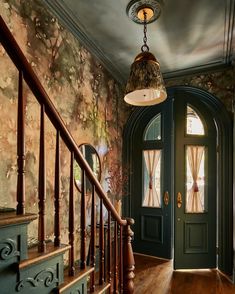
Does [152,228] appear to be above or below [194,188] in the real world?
below

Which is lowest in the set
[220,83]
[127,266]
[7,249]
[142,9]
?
[127,266]

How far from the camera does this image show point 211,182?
13.4 feet

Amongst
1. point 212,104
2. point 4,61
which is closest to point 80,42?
point 4,61

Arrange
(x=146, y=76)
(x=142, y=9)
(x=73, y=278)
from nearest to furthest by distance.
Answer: (x=73, y=278) < (x=146, y=76) < (x=142, y=9)

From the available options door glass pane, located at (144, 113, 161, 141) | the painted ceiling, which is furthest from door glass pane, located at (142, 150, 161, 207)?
the painted ceiling

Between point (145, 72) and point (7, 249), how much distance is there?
5.96 feet

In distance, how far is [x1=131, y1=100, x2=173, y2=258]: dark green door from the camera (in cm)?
443

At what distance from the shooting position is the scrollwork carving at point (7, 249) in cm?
113

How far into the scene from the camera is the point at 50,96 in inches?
106

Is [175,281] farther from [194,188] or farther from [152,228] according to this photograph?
[194,188]

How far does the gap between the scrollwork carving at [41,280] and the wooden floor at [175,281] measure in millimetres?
2144

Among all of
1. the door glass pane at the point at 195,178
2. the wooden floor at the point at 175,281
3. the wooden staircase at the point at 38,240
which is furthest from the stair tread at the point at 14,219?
the door glass pane at the point at 195,178

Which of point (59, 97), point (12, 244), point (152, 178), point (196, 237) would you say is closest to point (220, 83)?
point (152, 178)

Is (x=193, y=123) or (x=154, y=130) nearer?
(x=193, y=123)
